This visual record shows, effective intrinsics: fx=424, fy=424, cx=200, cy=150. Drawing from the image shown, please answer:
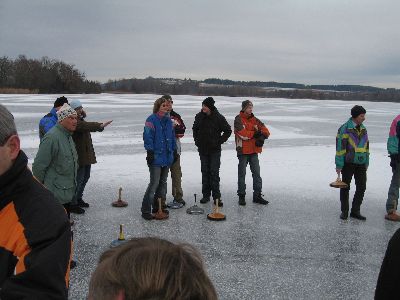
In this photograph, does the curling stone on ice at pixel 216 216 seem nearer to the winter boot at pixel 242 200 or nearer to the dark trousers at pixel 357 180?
the winter boot at pixel 242 200

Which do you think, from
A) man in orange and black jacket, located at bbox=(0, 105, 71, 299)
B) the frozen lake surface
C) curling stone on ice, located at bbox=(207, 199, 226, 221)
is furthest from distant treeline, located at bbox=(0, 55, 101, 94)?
man in orange and black jacket, located at bbox=(0, 105, 71, 299)

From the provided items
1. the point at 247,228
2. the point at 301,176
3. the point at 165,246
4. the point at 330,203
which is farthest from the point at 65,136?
the point at 301,176

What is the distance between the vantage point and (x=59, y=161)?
4.81 meters

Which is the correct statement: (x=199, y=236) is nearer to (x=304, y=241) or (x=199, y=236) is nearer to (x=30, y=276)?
(x=304, y=241)

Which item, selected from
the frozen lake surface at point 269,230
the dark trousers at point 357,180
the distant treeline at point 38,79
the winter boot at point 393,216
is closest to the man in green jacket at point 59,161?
the frozen lake surface at point 269,230

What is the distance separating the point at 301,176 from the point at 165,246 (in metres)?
8.54

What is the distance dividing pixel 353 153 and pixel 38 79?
64446mm

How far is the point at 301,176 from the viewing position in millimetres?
9266

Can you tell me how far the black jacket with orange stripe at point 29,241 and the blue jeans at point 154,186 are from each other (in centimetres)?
467

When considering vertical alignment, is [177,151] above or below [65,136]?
below

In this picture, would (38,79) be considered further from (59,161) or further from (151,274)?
(151,274)

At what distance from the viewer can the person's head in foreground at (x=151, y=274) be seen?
37.8 inches

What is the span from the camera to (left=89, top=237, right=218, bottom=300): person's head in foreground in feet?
3.15

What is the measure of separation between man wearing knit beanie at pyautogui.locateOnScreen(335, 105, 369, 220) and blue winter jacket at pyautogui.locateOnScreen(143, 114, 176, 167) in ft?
8.28
